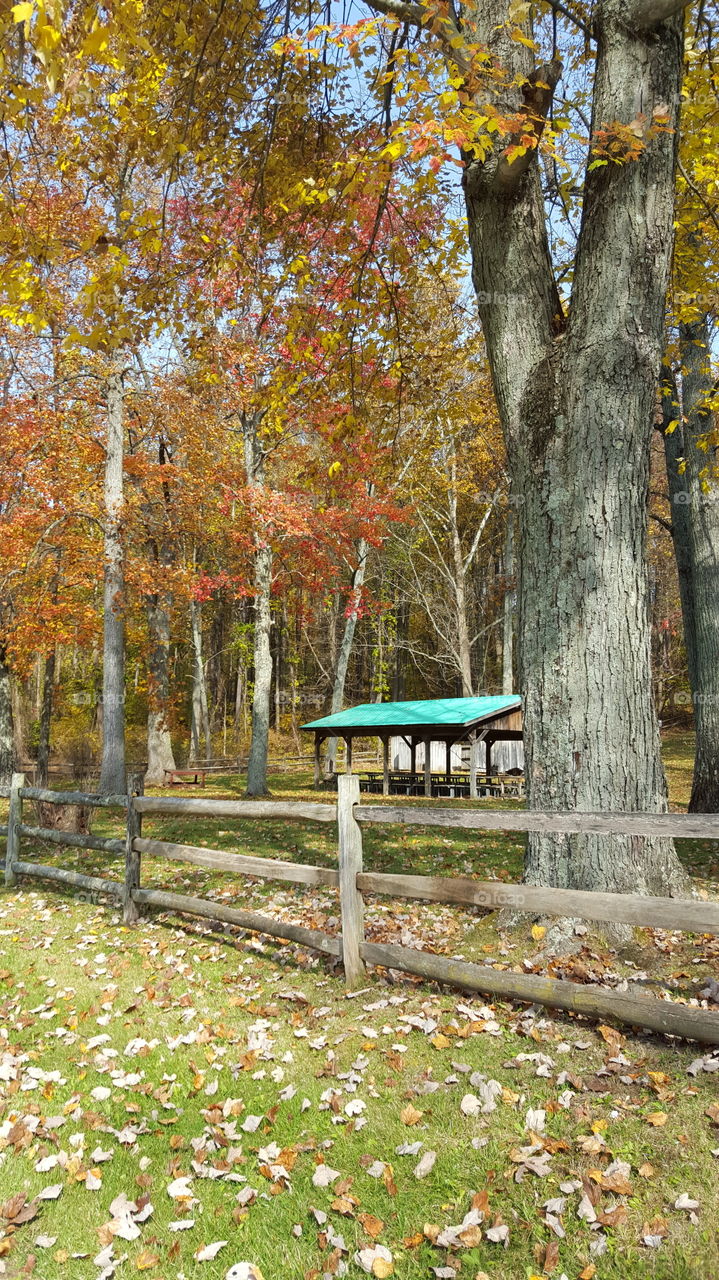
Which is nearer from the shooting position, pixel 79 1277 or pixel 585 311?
pixel 79 1277

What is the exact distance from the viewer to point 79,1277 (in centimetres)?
291

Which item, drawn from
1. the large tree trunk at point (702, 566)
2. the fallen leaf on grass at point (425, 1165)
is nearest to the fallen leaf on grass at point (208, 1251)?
the fallen leaf on grass at point (425, 1165)

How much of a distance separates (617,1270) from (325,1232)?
111cm

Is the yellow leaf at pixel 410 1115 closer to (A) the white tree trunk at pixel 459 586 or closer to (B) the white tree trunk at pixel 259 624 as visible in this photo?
(B) the white tree trunk at pixel 259 624

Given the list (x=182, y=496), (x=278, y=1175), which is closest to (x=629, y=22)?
(x=278, y=1175)

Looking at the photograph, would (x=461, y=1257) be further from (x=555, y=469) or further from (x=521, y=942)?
(x=555, y=469)

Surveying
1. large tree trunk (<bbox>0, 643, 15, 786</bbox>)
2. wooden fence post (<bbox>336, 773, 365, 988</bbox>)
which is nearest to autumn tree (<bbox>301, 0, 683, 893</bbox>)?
wooden fence post (<bbox>336, 773, 365, 988</bbox>)

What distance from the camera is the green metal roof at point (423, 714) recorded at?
72.2 feet

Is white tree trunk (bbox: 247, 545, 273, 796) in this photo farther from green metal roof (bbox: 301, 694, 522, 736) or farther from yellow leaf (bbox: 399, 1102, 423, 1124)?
yellow leaf (bbox: 399, 1102, 423, 1124)

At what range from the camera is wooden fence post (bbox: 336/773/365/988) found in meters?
5.21

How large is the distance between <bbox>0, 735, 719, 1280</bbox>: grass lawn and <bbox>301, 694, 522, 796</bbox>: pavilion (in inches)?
634

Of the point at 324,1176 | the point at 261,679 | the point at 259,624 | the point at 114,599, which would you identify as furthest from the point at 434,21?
the point at 261,679

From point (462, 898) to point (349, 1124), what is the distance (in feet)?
4.64

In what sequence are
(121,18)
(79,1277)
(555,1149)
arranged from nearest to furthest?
(79,1277)
(555,1149)
(121,18)
